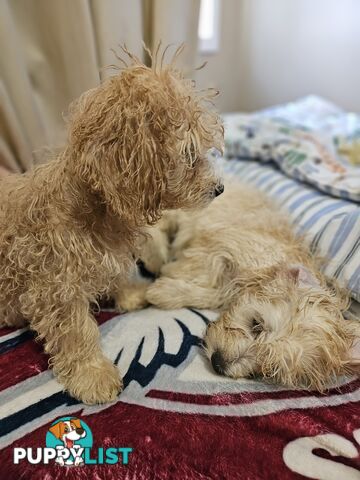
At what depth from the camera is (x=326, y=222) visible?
165 cm

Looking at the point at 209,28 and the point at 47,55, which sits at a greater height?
the point at 47,55

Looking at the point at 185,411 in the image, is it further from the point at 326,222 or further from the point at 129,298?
the point at 326,222

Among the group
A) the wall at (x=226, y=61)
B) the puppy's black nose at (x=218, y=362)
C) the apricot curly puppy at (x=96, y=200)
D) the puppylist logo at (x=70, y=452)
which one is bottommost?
the wall at (x=226, y=61)

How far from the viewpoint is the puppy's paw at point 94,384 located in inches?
45.8

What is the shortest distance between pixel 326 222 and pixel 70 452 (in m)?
1.17

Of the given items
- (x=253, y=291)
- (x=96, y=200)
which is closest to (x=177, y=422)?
(x=253, y=291)

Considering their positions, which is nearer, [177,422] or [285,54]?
[177,422]

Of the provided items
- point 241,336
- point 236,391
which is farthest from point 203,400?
point 241,336

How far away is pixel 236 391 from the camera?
1205 mm

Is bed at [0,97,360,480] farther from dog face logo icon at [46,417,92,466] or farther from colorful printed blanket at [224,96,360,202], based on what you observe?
colorful printed blanket at [224,96,360,202]

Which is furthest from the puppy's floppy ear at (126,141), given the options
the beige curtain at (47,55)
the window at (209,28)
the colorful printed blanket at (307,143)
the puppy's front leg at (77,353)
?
the window at (209,28)

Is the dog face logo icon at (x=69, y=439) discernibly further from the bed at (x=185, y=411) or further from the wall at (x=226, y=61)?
the wall at (x=226, y=61)

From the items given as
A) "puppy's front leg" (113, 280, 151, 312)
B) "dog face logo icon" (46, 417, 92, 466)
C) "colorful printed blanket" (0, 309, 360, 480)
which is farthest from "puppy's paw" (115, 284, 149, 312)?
"dog face logo icon" (46, 417, 92, 466)

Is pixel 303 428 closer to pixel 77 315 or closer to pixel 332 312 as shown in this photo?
pixel 332 312
